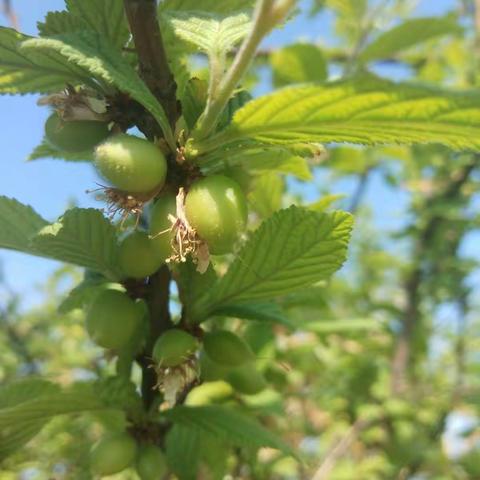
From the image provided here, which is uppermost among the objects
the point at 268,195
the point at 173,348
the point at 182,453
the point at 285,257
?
the point at 268,195

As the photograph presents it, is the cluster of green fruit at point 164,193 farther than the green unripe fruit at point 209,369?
No

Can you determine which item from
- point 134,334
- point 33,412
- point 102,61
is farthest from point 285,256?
point 33,412

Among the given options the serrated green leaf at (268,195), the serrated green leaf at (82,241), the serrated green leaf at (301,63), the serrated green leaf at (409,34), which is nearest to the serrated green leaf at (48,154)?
the serrated green leaf at (82,241)

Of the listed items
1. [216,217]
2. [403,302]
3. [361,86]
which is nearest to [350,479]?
[403,302]

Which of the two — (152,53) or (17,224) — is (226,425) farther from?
(152,53)

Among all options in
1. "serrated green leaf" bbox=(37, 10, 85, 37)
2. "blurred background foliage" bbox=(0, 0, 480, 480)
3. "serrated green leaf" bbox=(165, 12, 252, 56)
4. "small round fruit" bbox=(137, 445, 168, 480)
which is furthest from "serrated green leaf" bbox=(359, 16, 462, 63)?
"small round fruit" bbox=(137, 445, 168, 480)

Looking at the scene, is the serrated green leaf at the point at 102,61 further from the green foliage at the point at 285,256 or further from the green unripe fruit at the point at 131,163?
the green foliage at the point at 285,256
